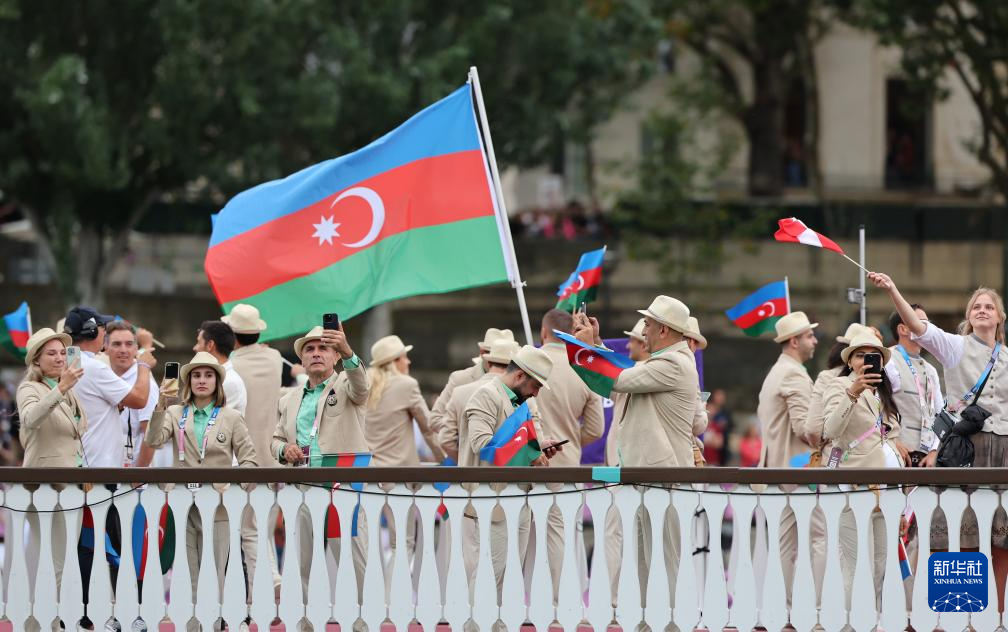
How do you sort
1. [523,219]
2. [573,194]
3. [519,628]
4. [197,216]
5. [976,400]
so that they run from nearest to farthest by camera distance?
[519,628] → [976,400] → [197,216] → [523,219] → [573,194]

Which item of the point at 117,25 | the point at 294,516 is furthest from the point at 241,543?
the point at 117,25

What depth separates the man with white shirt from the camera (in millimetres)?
10781

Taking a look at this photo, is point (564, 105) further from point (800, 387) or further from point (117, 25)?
point (800, 387)

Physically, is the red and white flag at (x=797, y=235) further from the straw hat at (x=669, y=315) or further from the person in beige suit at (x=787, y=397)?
the person in beige suit at (x=787, y=397)

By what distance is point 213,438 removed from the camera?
10.1 meters

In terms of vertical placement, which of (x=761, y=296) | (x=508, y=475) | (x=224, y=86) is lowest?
(x=508, y=475)

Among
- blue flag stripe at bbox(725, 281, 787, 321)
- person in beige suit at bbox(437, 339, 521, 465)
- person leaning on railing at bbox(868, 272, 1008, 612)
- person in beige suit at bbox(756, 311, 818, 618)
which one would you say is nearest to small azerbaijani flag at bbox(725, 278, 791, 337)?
blue flag stripe at bbox(725, 281, 787, 321)

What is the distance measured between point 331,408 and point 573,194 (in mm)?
32720

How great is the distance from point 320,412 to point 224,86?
17.4 m

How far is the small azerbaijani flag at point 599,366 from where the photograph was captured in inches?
369

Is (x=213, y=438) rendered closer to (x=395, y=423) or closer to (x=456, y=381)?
(x=395, y=423)

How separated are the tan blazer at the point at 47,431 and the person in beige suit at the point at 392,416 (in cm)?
260

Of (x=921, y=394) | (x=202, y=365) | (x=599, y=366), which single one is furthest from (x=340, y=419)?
(x=921, y=394)

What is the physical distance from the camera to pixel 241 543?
9.26 m
